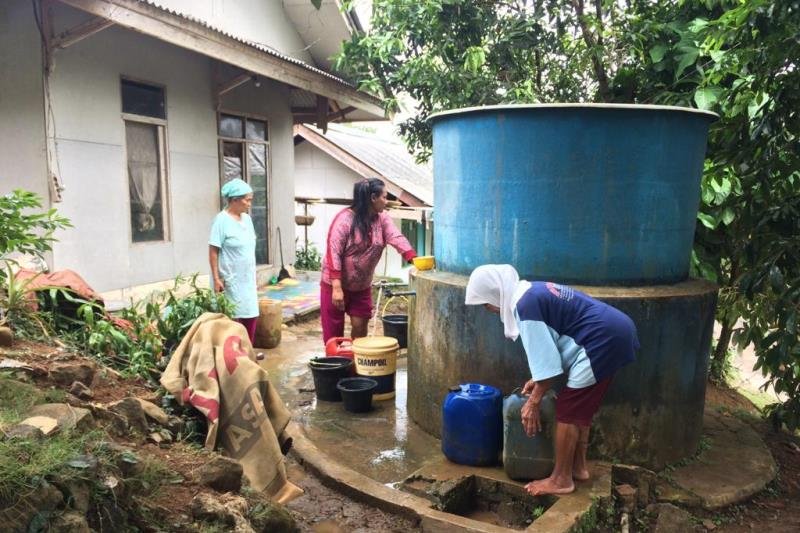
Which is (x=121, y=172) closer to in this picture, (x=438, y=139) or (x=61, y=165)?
(x=61, y=165)

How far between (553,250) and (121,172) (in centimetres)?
535

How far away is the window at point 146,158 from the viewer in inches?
299

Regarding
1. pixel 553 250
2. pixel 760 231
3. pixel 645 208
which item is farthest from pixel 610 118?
pixel 760 231

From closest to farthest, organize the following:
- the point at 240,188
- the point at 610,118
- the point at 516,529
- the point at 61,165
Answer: the point at 516,529 < the point at 610,118 < the point at 240,188 < the point at 61,165

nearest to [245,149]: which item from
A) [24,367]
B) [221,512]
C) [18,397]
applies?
[24,367]

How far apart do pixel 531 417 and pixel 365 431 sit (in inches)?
63.2

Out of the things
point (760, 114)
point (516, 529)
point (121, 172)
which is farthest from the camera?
point (121, 172)

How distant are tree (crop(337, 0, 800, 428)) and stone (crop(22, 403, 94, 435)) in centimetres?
414

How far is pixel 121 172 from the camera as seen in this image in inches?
289

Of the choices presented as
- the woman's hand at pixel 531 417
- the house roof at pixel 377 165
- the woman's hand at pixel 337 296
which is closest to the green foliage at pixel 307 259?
the house roof at pixel 377 165

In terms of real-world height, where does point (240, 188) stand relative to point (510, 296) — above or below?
above

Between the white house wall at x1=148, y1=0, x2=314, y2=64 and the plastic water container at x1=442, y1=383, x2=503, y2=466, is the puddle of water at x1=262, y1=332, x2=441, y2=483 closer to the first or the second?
the plastic water container at x1=442, y1=383, x2=503, y2=466

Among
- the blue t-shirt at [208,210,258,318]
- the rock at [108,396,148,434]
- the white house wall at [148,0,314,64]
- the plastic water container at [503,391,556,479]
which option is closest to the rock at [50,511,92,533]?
the rock at [108,396,148,434]

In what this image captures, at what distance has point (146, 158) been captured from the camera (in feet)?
25.9
